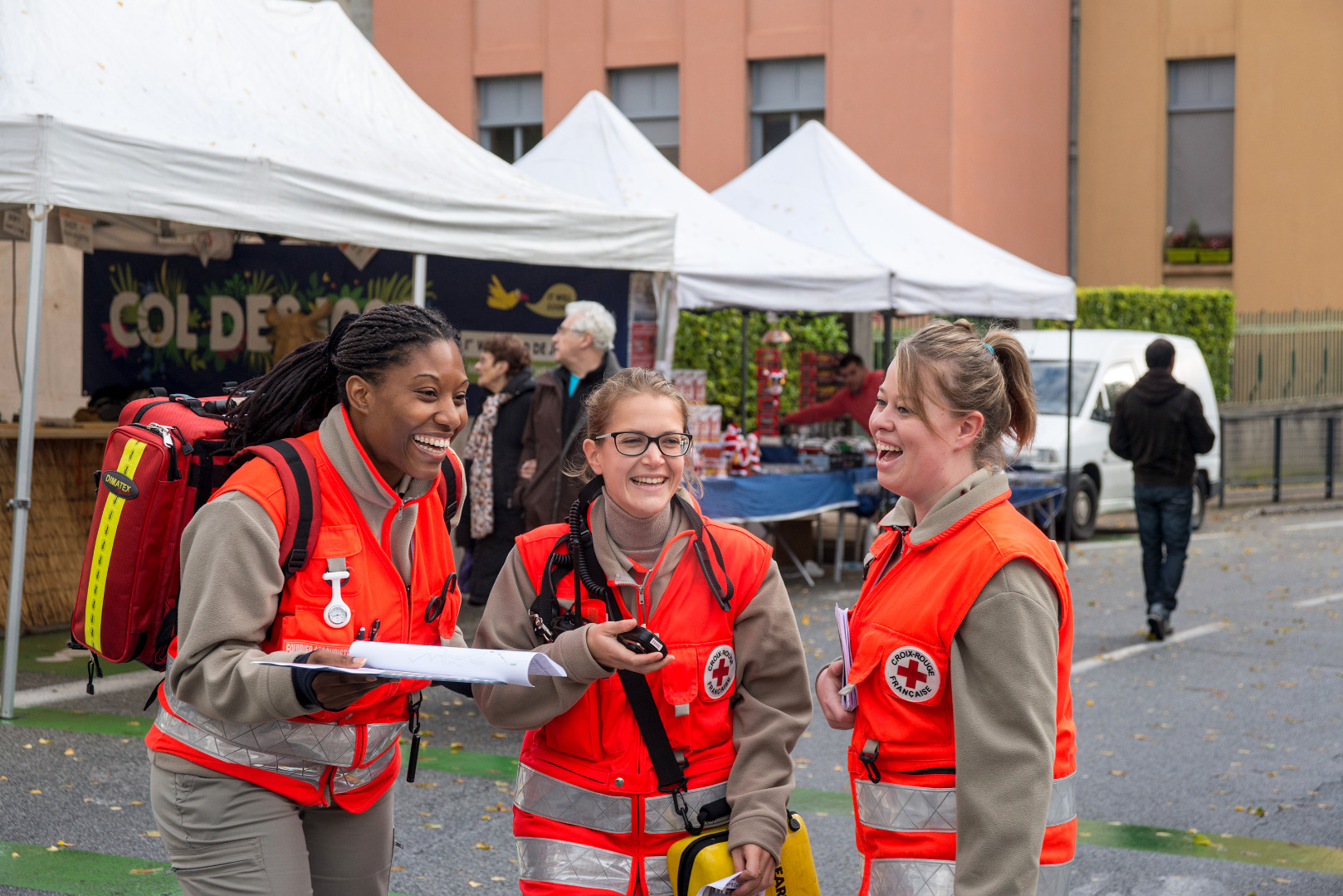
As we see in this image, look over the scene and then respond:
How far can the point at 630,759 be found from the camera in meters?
2.53

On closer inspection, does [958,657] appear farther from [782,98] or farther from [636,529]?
[782,98]

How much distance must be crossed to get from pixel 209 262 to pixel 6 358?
1603 millimetres

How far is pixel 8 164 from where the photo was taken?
5969mm

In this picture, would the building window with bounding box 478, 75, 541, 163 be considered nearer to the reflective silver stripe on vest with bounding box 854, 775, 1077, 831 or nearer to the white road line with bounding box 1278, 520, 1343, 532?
the white road line with bounding box 1278, 520, 1343, 532

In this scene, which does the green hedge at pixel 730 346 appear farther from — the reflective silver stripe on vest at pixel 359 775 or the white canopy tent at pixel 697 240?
the reflective silver stripe on vest at pixel 359 775

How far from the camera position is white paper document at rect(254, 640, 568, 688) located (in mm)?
2117

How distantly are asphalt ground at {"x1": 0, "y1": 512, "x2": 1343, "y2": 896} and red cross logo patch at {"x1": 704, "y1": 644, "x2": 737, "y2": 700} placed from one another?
233 cm

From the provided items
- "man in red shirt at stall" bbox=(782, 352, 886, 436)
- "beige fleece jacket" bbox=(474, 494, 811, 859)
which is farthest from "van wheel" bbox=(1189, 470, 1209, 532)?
"beige fleece jacket" bbox=(474, 494, 811, 859)

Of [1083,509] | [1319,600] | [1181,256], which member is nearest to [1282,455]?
[1181,256]

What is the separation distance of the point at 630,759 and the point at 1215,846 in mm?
3581

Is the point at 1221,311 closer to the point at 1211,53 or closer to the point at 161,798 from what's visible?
the point at 1211,53

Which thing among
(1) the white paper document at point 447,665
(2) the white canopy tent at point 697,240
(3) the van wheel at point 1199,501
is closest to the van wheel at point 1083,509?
(3) the van wheel at point 1199,501

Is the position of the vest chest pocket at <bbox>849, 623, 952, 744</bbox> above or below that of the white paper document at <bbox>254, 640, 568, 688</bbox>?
below

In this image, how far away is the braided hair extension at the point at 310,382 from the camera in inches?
104
